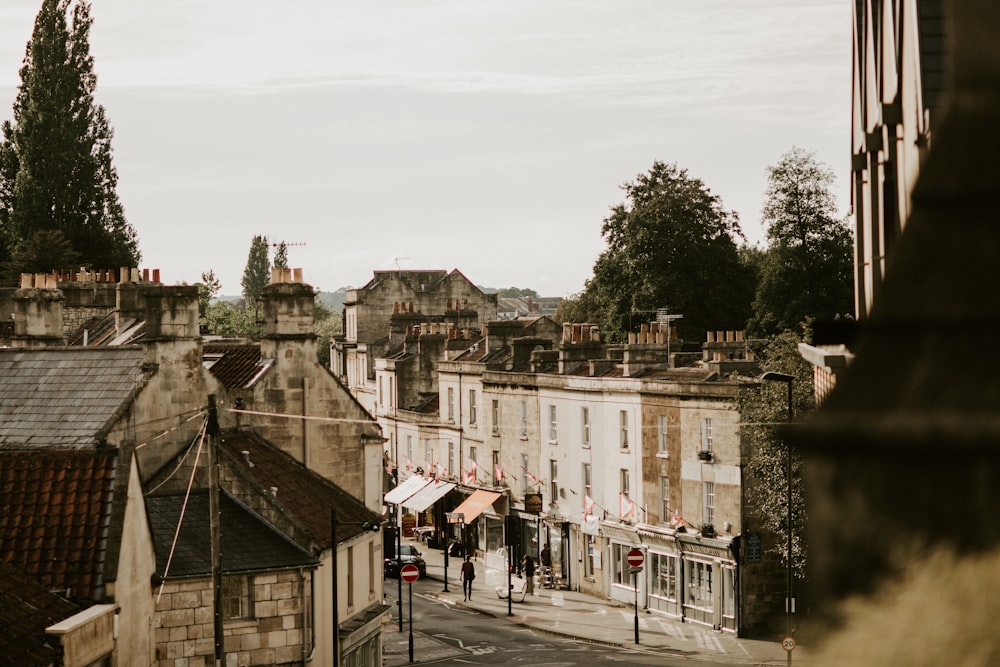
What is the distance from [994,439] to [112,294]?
53.9 metres

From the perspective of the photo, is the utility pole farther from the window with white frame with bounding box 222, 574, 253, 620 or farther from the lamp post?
the lamp post

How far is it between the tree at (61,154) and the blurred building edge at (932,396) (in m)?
85.1

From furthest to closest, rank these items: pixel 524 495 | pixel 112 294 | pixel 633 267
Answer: pixel 633 267
pixel 524 495
pixel 112 294

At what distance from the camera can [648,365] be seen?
5741 cm

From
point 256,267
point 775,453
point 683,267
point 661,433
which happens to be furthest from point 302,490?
point 256,267

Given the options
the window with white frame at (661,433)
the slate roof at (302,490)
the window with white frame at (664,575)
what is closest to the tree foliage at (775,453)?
the window with white frame at (661,433)

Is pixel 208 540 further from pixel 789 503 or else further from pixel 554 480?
pixel 554 480

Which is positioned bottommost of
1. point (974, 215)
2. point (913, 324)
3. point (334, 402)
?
point (334, 402)

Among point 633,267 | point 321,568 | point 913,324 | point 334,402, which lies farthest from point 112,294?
point 913,324

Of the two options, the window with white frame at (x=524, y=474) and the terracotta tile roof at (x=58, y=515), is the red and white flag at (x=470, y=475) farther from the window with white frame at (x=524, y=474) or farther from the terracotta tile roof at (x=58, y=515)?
the terracotta tile roof at (x=58, y=515)

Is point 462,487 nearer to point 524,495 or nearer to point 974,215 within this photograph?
point 524,495

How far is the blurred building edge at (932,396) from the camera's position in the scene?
1680mm

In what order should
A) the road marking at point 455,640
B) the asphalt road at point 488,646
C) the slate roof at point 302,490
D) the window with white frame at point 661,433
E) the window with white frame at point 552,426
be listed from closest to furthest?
the slate roof at point 302,490, the asphalt road at point 488,646, the road marking at point 455,640, the window with white frame at point 661,433, the window with white frame at point 552,426

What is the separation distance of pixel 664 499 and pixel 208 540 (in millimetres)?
29379
